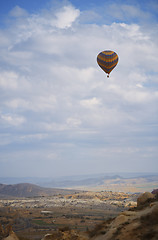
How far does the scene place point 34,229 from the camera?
34812mm

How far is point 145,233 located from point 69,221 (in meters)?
27.7

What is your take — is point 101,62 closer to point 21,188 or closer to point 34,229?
point 34,229

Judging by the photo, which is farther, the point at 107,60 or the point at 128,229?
the point at 107,60

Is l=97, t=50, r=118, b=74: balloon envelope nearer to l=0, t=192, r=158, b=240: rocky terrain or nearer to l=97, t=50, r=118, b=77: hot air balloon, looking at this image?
l=97, t=50, r=118, b=77: hot air balloon

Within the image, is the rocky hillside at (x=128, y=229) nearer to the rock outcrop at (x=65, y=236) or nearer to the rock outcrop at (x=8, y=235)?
the rock outcrop at (x=65, y=236)

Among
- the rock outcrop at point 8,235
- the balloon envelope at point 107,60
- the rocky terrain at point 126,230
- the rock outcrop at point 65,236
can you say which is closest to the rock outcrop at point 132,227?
the rocky terrain at point 126,230

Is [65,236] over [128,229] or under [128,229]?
under

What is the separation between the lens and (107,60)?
2094 inches

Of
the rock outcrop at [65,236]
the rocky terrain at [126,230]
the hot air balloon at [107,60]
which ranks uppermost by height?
the hot air balloon at [107,60]

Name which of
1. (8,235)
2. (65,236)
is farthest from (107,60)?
(8,235)

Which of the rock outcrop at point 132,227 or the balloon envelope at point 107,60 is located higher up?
the balloon envelope at point 107,60

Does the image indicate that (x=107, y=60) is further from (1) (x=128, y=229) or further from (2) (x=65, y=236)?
(1) (x=128, y=229)

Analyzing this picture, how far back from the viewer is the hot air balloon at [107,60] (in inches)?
2095

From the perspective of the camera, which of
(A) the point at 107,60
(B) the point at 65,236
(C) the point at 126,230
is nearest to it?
(C) the point at 126,230
